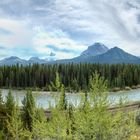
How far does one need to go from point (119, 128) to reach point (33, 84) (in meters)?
128

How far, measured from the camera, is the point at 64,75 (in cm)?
14925

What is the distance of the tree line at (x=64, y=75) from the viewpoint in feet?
465

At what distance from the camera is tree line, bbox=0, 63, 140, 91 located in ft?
465

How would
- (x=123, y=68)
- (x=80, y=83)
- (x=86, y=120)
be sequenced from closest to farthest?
(x=86, y=120) < (x=80, y=83) < (x=123, y=68)

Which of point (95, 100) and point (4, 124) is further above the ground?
point (95, 100)

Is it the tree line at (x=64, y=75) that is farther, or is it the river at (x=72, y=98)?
the tree line at (x=64, y=75)

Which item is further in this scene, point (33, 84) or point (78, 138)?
point (33, 84)

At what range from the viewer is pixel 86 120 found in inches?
563

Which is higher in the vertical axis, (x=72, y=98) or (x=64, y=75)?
(x=64, y=75)

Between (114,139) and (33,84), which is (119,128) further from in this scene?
(33,84)

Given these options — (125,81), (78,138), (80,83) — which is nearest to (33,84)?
(80,83)

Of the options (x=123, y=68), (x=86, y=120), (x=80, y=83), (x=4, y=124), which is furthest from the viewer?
(x=123, y=68)

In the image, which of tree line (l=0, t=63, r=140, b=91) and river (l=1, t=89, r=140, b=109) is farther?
tree line (l=0, t=63, r=140, b=91)

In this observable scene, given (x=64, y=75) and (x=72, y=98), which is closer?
(x=72, y=98)
